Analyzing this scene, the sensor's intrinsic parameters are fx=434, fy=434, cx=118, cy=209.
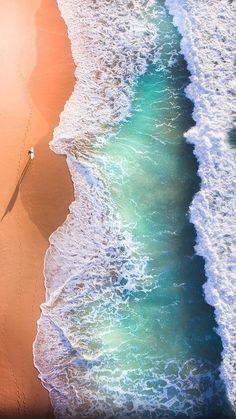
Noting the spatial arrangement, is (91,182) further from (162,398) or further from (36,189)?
(162,398)

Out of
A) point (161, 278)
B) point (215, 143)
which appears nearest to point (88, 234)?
point (161, 278)

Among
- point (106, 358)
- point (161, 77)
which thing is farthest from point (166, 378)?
point (161, 77)

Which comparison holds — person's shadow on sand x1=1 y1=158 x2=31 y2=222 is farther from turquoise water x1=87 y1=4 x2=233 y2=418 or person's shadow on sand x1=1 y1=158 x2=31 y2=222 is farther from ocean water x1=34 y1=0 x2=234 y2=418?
turquoise water x1=87 y1=4 x2=233 y2=418

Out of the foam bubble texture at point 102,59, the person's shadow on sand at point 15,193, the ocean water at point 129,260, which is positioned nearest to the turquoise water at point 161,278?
the ocean water at point 129,260

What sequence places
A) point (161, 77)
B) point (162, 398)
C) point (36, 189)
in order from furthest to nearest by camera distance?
point (161, 77) → point (36, 189) → point (162, 398)

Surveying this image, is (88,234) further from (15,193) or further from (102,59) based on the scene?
(102,59)

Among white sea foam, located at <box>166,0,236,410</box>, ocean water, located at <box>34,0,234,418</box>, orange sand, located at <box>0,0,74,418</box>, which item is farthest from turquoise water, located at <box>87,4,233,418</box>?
orange sand, located at <box>0,0,74,418</box>
